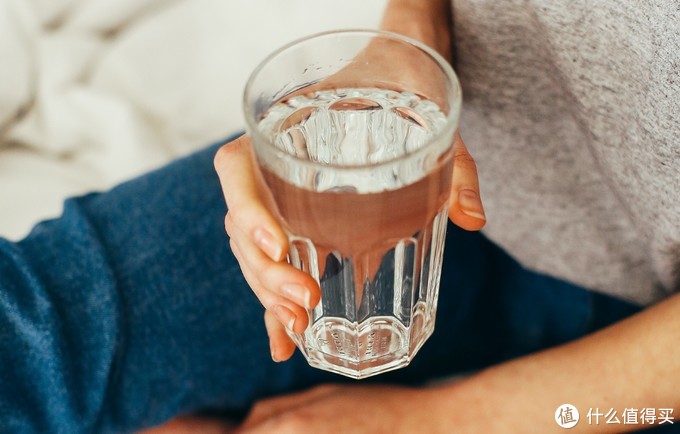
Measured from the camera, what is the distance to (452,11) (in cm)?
73

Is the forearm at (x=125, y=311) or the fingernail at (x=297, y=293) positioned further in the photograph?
the forearm at (x=125, y=311)

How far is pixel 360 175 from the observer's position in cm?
37

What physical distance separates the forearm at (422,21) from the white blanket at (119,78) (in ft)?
1.02

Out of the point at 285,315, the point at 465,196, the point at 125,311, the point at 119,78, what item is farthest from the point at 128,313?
the point at 119,78

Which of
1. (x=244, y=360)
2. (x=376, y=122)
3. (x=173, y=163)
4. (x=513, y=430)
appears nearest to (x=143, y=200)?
(x=173, y=163)

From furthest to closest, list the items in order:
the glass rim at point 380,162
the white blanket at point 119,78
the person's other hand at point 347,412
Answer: the white blanket at point 119,78
the person's other hand at point 347,412
the glass rim at point 380,162

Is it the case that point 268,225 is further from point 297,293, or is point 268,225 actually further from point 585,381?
point 585,381

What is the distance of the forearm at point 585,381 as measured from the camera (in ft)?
2.07

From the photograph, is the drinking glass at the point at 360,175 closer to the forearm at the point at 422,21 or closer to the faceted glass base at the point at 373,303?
the faceted glass base at the point at 373,303

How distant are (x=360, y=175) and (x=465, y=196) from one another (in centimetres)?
14

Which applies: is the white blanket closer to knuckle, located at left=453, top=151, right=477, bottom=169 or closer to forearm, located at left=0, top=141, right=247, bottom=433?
forearm, located at left=0, top=141, right=247, bottom=433

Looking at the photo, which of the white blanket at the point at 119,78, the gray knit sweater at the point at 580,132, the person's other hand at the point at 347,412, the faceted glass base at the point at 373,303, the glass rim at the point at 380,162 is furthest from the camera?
the white blanket at the point at 119,78

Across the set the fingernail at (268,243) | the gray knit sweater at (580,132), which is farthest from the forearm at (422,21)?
the fingernail at (268,243)

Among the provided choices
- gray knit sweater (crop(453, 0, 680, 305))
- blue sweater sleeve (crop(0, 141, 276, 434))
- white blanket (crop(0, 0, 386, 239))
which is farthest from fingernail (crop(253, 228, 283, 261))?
white blanket (crop(0, 0, 386, 239))
